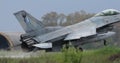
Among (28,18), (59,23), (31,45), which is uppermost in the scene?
(28,18)

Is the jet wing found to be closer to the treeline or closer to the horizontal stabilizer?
the horizontal stabilizer

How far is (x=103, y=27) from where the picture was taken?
94.3 feet

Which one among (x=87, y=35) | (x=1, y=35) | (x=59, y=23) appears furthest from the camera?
(x=59, y=23)

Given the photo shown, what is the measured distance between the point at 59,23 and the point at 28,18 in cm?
4544

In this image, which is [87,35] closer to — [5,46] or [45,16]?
[5,46]

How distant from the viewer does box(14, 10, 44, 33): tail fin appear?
29869mm

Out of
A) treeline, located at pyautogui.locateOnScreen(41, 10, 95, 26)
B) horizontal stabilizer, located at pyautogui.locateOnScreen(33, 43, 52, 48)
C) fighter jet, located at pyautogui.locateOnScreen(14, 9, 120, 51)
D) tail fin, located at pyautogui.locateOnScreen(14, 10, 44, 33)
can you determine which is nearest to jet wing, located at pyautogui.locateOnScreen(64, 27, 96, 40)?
fighter jet, located at pyautogui.locateOnScreen(14, 9, 120, 51)

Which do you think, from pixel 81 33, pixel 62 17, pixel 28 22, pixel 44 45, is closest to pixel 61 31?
pixel 81 33

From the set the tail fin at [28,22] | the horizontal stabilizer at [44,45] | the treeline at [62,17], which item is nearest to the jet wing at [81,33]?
the horizontal stabilizer at [44,45]

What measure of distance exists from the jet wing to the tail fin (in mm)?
2316

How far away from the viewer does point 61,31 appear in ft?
99.2

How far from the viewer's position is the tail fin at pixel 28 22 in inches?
1176

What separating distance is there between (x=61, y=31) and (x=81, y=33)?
178cm

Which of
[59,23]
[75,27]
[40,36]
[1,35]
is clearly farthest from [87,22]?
[59,23]
